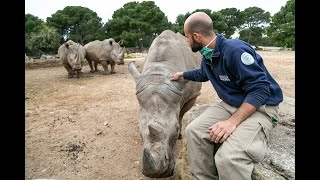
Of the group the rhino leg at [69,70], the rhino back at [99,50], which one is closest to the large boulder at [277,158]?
the rhino leg at [69,70]

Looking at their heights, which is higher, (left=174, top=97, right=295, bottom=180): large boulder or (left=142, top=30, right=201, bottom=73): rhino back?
(left=142, top=30, right=201, bottom=73): rhino back

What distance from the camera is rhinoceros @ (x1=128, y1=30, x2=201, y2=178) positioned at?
3674 millimetres

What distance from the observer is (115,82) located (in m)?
13.7

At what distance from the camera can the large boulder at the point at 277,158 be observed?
2.82 meters

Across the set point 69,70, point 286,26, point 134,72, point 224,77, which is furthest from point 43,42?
point 224,77

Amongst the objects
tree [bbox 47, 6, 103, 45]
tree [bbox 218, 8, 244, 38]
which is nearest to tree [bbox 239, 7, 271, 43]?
tree [bbox 218, 8, 244, 38]

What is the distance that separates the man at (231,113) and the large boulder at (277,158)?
104 mm

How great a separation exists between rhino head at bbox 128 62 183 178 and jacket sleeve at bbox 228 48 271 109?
4.13 ft

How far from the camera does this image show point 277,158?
3027mm

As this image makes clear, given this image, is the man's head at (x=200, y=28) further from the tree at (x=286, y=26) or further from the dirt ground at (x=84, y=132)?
the tree at (x=286, y=26)

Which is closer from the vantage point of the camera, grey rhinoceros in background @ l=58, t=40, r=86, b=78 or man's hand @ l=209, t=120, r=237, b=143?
man's hand @ l=209, t=120, r=237, b=143

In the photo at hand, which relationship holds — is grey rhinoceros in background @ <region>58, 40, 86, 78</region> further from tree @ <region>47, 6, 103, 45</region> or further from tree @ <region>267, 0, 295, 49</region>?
tree @ <region>47, 6, 103, 45</region>

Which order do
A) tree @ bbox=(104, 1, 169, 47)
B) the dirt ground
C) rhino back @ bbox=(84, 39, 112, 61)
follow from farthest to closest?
tree @ bbox=(104, 1, 169, 47) → rhino back @ bbox=(84, 39, 112, 61) → the dirt ground
